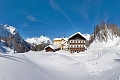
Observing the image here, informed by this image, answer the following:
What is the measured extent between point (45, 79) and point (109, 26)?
361 ft

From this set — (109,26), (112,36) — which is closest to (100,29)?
(109,26)

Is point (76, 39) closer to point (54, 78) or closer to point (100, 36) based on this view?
point (54, 78)

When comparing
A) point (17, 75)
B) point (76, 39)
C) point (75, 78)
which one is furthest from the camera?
point (76, 39)

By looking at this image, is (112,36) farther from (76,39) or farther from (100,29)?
(76,39)

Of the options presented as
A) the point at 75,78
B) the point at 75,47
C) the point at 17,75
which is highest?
the point at 75,47

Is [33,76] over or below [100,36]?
below

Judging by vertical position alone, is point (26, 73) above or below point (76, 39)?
below

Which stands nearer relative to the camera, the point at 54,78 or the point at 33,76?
the point at 33,76

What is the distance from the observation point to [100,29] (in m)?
113

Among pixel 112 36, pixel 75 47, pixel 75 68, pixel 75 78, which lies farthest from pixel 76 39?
pixel 112 36

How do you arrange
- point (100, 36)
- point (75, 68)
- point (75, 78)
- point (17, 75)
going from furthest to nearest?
point (100, 36), point (75, 68), point (75, 78), point (17, 75)

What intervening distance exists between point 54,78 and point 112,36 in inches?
3693

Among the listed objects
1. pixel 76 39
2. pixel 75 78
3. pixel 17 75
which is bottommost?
pixel 75 78

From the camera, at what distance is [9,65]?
10961 mm
